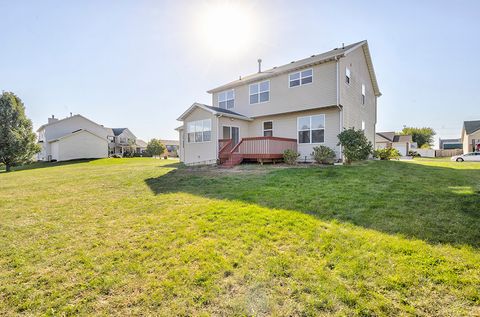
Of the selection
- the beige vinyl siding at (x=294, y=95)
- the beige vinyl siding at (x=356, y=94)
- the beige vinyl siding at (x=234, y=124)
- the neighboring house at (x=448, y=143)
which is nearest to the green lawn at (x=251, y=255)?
the beige vinyl siding at (x=294, y=95)

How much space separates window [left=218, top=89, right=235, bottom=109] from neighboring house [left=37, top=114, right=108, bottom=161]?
90.8 feet

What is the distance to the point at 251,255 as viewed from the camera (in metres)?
3.57

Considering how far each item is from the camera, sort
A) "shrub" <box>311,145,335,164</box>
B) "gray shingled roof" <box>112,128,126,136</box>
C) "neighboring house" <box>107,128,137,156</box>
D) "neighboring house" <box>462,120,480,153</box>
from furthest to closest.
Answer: "gray shingled roof" <box>112,128,126,136</box> < "neighboring house" <box>107,128,137,156</box> < "neighboring house" <box>462,120,480,153</box> < "shrub" <box>311,145,335,164</box>

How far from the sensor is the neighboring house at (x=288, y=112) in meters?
13.5

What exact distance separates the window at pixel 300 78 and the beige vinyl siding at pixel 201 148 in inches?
221

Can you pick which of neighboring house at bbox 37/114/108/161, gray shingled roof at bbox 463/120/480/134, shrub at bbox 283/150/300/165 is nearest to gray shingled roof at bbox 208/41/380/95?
shrub at bbox 283/150/300/165

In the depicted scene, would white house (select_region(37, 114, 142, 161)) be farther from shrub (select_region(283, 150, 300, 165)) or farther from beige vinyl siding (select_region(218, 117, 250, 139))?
shrub (select_region(283, 150, 300, 165))

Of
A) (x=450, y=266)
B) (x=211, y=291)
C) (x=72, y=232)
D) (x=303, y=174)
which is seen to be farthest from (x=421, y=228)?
(x=72, y=232)

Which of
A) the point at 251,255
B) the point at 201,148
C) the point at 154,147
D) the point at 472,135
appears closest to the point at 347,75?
the point at 201,148

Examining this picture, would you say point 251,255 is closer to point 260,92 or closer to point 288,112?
point 288,112

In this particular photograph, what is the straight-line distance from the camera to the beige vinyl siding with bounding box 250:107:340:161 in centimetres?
1354

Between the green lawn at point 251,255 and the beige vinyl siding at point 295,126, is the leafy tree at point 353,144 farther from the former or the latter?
the green lawn at point 251,255

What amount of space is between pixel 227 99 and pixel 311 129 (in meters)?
7.66

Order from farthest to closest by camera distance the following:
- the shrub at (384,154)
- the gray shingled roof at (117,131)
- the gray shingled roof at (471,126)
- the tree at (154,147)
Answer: the gray shingled roof at (117,131) → the tree at (154,147) → the gray shingled roof at (471,126) → the shrub at (384,154)
